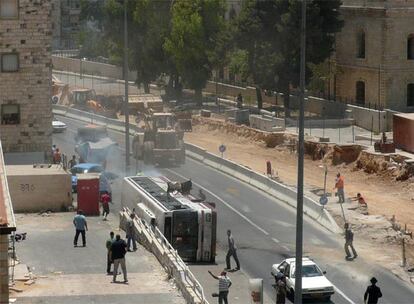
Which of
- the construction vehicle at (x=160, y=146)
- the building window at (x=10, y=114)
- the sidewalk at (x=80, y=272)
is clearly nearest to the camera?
the sidewalk at (x=80, y=272)

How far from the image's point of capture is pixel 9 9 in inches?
2263

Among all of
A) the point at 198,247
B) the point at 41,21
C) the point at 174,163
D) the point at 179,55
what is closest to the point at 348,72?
the point at 179,55

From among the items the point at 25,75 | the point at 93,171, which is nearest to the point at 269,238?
the point at 93,171

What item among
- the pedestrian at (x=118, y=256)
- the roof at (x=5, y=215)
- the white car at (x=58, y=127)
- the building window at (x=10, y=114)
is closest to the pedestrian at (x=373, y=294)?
the pedestrian at (x=118, y=256)

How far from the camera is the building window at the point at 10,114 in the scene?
190ft

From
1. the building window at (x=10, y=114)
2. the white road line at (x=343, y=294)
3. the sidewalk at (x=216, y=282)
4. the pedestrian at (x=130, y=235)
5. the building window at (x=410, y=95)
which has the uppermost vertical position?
the building window at (x=10, y=114)

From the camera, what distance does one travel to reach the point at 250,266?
141 feet

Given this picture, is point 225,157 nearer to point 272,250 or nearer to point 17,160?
point 17,160

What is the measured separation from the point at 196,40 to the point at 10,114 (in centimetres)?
3777

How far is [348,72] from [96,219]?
42.4 m

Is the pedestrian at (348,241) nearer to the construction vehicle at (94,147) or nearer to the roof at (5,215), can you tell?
the roof at (5,215)

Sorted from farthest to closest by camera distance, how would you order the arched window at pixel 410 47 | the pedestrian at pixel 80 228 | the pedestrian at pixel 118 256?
the arched window at pixel 410 47 → the pedestrian at pixel 80 228 → the pedestrian at pixel 118 256

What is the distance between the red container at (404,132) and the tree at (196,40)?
84.4 feet

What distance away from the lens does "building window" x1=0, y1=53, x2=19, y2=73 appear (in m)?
57.9
